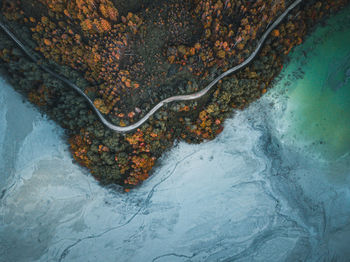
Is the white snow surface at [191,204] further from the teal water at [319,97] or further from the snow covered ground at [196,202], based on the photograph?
the teal water at [319,97]

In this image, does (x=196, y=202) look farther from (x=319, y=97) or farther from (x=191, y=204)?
(x=319, y=97)

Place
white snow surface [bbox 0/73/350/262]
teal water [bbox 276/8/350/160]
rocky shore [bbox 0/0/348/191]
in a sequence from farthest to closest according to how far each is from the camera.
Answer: teal water [bbox 276/8/350/160]
white snow surface [bbox 0/73/350/262]
rocky shore [bbox 0/0/348/191]

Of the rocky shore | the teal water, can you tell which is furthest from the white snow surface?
the rocky shore

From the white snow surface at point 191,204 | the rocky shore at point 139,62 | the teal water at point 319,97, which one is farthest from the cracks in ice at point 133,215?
the teal water at point 319,97

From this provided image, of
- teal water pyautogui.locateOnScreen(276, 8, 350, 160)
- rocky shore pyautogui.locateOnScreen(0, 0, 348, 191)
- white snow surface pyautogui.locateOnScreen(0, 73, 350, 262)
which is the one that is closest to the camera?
rocky shore pyautogui.locateOnScreen(0, 0, 348, 191)

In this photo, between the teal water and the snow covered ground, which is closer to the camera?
the snow covered ground

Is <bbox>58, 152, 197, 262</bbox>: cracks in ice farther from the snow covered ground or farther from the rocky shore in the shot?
the rocky shore
